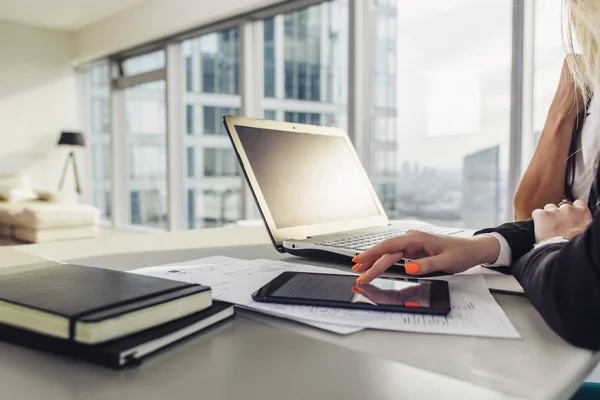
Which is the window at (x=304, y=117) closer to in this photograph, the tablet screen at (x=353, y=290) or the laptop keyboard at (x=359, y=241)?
the laptop keyboard at (x=359, y=241)

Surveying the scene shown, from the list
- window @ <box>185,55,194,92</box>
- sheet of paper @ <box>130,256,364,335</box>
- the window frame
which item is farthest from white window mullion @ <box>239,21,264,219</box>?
sheet of paper @ <box>130,256,364,335</box>

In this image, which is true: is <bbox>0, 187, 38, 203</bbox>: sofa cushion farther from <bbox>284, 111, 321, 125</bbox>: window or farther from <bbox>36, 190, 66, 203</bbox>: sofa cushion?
<bbox>284, 111, 321, 125</bbox>: window

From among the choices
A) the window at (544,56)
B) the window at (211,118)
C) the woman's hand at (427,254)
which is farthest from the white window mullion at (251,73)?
the woman's hand at (427,254)

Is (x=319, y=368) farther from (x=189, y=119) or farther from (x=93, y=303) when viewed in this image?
(x=189, y=119)

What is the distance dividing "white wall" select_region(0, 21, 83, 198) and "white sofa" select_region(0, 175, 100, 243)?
86 centimetres

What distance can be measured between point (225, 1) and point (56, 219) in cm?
270

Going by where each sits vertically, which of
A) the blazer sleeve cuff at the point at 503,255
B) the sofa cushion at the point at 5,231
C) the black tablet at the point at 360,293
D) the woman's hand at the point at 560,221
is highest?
the woman's hand at the point at 560,221

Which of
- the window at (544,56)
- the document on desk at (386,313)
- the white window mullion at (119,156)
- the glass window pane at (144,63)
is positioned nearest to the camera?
the document on desk at (386,313)

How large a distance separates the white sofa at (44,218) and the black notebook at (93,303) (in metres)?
4.89

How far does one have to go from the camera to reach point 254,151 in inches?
39.8

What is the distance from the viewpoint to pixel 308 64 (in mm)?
4125

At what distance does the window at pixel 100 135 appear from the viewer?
679cm

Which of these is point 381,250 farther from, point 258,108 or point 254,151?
point 258,108

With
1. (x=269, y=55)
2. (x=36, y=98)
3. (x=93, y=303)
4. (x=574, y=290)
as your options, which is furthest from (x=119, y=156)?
(x=574, y=290)
